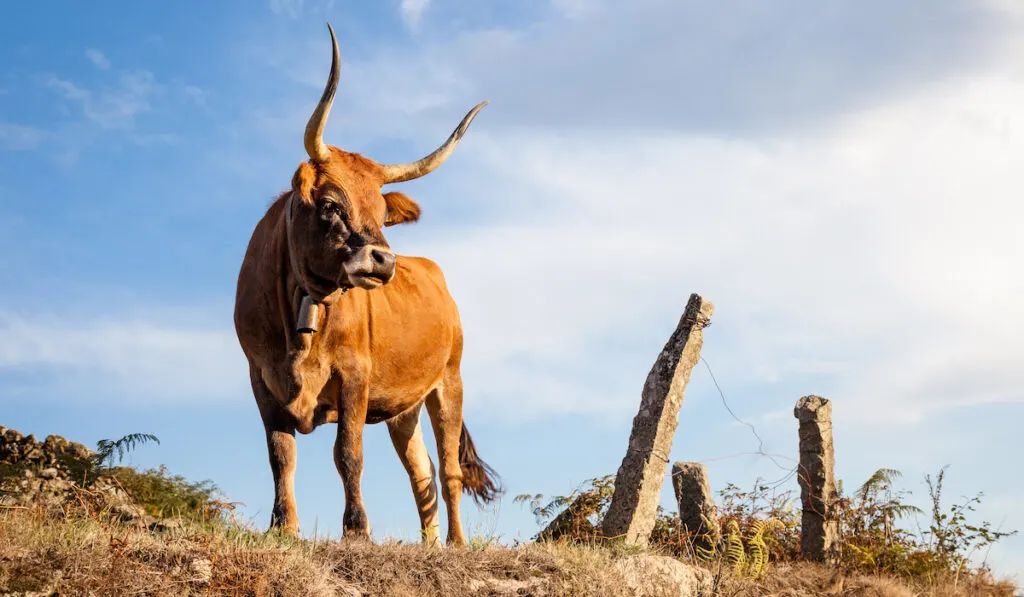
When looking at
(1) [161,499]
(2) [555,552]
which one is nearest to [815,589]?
(2) [555,552]

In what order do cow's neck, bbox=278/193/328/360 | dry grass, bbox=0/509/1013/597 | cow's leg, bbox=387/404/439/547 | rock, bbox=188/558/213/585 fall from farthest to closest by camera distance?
cow's leg, bbox=387/404/439/547
cow's neck, bbox=278/193/328/360
rock, bbox=188/558/213/585
dry grass, bbox=0/509/1013/597

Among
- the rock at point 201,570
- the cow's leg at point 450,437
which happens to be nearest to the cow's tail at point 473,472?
the cow's leg at point 450,437

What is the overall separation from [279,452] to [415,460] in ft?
8.82

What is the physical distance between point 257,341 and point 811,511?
7054 mm

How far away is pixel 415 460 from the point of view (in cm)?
1076

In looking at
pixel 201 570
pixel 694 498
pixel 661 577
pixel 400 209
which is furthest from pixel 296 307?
pixel 694 498

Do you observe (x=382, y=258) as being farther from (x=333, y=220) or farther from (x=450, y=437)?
(x=450, y=437)

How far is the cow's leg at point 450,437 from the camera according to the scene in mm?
10445

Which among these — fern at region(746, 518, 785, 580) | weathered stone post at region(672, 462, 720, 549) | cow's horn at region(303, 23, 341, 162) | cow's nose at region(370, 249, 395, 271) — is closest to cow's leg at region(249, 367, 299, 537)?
cow's nose at region(370, 249, 395, 271)

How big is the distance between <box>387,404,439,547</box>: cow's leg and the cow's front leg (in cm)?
239

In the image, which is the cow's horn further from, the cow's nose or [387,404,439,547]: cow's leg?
[387,404,439,547]: cow's leg

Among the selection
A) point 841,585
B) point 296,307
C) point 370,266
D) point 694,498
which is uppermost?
point 370,266

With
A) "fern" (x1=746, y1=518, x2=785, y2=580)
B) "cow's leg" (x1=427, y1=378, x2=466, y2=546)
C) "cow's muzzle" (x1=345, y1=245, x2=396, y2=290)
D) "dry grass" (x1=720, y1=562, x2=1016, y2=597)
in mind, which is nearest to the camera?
"cow's muzzle" (x1=345, y1=245, x2=396, y2=290)

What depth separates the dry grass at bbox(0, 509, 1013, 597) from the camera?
6184mm
